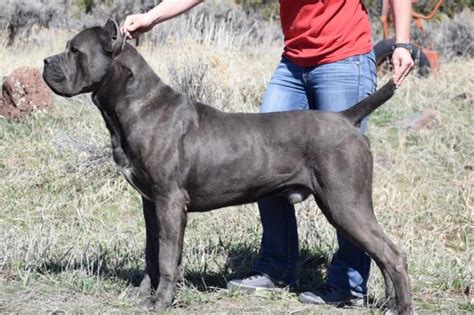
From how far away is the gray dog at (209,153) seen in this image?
4.62 meters

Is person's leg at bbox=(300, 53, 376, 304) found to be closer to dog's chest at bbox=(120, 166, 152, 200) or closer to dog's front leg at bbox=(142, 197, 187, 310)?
dog's front leg at bbox=(142, 197, 187, 310)

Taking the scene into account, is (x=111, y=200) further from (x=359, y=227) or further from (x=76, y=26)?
(x=76, y=26)

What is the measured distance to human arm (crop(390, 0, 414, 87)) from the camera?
15.5 ft

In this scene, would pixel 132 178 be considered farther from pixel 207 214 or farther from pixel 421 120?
pixel 421 120

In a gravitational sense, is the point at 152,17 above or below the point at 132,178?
above

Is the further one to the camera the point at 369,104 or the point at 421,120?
the point at 421,120

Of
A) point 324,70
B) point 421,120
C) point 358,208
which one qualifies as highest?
point 324,70

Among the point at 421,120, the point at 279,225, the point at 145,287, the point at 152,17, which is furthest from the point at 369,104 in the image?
the point at 421,120

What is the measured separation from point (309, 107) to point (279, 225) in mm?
808

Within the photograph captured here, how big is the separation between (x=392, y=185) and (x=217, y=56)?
3.50 metres

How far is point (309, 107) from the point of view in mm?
5234

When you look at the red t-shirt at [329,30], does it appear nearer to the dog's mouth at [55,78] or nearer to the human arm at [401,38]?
the human arm at [401,38]

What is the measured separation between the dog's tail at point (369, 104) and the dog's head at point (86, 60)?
1412 mm

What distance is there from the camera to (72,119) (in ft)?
30.4
